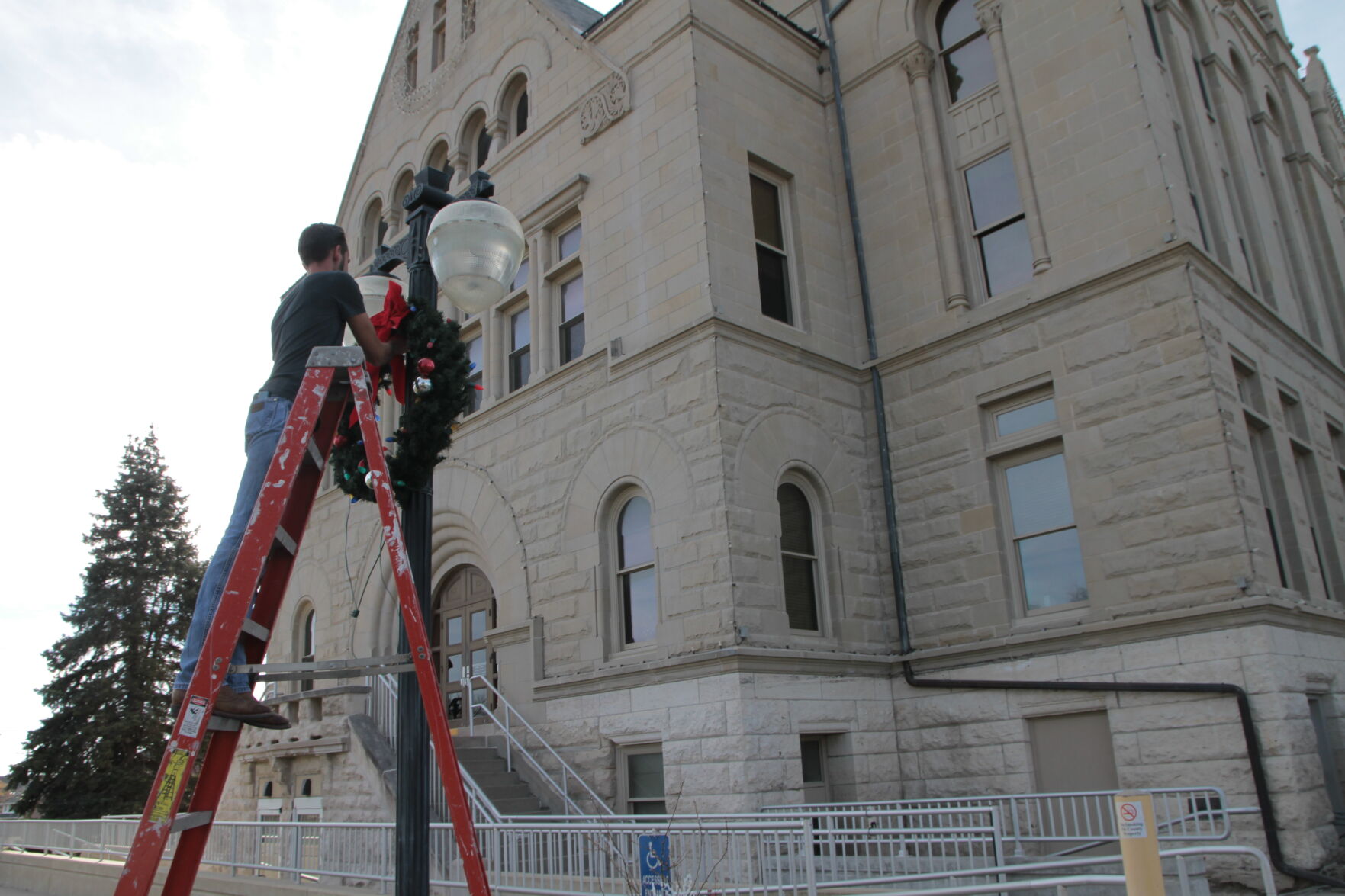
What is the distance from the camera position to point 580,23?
1888cm

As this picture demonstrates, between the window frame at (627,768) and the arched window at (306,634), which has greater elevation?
the arched window at (306,634)

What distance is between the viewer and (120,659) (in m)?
37.6

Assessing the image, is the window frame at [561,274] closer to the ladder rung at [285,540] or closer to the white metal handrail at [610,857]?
the white metal handrail at [610,857]

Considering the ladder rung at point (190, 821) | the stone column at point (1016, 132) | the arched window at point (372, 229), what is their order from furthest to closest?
1. the arched window at point (372, 229)
2. the stone column at point (1016, 132)
3. the ladder rung at point (190, 821)

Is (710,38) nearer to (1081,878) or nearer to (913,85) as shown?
(913,85)

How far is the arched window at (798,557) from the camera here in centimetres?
1368

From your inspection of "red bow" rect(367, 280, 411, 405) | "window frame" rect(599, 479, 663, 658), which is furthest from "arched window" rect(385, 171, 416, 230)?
"red bow" rect(367, 280, 411, 405)

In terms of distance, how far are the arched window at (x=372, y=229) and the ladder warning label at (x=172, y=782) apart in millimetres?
20909

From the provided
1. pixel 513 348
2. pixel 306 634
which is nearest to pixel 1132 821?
pixel 513 348

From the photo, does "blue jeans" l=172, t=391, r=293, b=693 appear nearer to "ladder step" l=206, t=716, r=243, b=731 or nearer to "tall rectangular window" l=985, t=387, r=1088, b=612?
"ladder step" l=206, t=716, r=243, b=731

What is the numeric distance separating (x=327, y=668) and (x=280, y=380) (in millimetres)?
1475

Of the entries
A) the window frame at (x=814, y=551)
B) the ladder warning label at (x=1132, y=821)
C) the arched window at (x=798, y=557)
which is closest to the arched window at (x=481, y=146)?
the window frame at (x=814, y=551)

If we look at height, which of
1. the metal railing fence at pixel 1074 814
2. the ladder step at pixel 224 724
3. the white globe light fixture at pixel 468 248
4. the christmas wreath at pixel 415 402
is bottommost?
the metal railing fence at pixel 1074 814

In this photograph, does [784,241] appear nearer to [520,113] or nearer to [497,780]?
[520,113]
